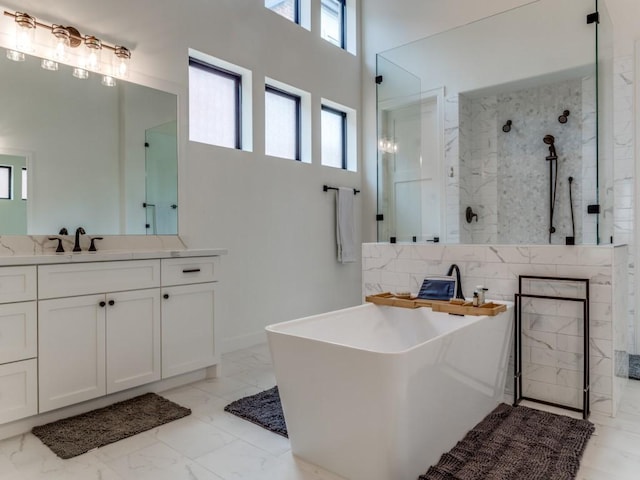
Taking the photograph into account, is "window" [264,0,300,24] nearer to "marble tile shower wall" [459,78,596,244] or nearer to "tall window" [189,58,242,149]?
"tall window" [189,58,242,149]

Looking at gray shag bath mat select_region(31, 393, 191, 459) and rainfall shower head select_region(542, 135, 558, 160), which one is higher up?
rainfall shower head select_region(542, 135, 558, 160)

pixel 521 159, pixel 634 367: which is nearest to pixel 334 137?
pixel 521 159

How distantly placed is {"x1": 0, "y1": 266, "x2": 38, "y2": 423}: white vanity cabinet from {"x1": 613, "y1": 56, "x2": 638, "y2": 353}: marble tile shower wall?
3794 millimetres

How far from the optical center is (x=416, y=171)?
3873 millimetres

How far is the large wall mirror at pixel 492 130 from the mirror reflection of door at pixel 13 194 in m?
2.47

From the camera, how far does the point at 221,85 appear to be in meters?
3.64

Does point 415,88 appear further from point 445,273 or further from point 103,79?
point 103,79

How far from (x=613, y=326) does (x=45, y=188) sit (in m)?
3.25

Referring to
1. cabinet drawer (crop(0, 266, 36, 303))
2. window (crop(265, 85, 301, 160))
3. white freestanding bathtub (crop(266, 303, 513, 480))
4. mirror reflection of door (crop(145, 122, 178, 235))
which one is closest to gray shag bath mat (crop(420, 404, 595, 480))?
white freestanding bathtub (crop(266, 303, 513, 480))

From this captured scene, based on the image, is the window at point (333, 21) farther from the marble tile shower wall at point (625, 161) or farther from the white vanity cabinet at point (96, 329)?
the white vanity cabinet at point (96, 329)

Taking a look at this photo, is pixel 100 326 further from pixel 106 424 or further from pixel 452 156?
pixel 452 156

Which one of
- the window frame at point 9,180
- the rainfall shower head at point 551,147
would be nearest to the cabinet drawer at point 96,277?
the window frame at point 9,180

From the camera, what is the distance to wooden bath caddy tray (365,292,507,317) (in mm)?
2205

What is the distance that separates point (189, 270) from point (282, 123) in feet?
6.68
